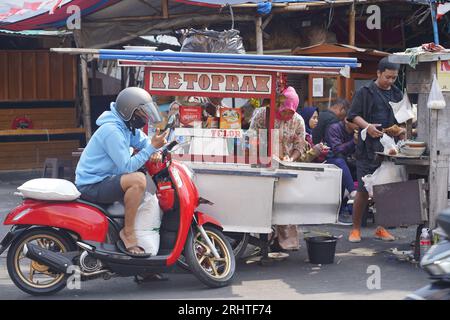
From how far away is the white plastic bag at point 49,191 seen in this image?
670cm

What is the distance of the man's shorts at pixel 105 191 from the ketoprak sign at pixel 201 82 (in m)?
1.20

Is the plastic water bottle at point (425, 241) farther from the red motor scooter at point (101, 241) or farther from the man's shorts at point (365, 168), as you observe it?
the red motor scooter at point (101, 241)

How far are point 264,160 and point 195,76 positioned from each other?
1.01 m

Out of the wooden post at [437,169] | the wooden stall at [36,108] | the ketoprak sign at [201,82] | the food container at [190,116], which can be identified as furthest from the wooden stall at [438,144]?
the wooden stall at [36,108]

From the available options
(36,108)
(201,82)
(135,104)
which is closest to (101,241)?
(135,104)

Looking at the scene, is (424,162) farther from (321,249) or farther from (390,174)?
(321,249)

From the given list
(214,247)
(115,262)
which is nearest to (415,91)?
(214,247)

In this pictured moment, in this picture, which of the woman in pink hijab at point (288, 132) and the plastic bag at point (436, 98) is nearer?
the plastic bag at point (436, 98)

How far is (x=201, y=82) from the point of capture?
7684 mm

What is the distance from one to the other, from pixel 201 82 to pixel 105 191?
151cm

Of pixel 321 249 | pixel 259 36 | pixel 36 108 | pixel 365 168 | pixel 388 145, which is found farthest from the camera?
pixel 36 108

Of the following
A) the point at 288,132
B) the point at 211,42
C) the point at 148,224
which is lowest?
the point at 148,224
